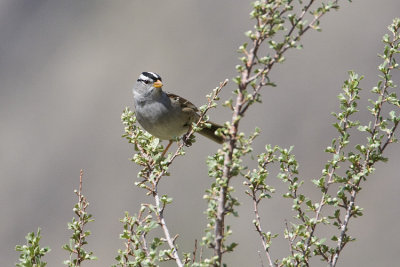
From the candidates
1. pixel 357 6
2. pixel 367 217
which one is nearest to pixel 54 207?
pixel 367 217

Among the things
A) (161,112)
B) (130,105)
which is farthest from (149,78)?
(130,105)

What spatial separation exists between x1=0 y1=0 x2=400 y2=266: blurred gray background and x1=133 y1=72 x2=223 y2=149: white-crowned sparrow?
27.3 m

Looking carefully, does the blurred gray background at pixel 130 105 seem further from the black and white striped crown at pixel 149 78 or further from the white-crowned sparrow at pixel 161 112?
the white-crowned sparrow at pixel 161 112

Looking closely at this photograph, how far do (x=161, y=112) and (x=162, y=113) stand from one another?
2 cm

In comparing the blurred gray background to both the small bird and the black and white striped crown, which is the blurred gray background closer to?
the black and white striped crown

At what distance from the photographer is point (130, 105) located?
4316 cm

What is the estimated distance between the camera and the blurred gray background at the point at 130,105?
38250 millimetres

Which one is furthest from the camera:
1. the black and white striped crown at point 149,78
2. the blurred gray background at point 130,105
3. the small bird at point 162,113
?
the blurred gray background at point 130,105

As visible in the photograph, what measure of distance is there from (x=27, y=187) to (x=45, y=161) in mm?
2248

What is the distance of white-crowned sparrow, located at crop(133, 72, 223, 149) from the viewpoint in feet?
24.0

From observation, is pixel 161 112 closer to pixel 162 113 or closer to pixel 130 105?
pixel 162 113

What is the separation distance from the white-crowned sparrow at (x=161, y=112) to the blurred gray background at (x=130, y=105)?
27.3 m

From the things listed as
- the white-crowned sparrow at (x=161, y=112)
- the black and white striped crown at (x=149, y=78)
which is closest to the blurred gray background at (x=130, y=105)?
the black and white striped crown at (x=149, y=78)

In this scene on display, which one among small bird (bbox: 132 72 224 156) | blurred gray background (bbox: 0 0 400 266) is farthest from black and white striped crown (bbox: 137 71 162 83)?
blurred gray background (bbox: 0 0 400 266)
